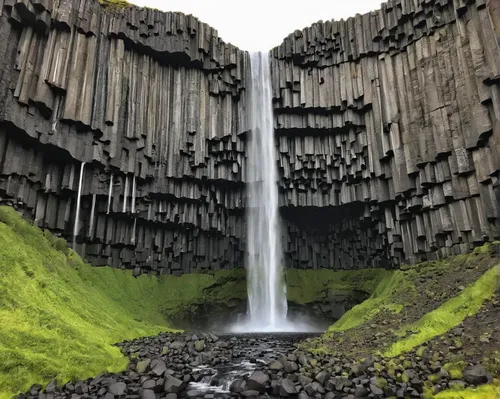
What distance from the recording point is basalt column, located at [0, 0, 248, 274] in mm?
22719

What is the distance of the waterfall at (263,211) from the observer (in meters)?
31.8

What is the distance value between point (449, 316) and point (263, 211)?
2025 centimetres

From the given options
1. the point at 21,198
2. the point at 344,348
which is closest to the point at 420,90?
the point at 344,348

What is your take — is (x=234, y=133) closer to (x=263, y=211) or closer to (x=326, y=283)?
(x=263, y=211)

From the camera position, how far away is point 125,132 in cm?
2791

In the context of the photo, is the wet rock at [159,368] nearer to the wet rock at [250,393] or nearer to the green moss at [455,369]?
the wet rock at [250,393]

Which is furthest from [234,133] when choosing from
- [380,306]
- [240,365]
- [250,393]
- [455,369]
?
[455,369]

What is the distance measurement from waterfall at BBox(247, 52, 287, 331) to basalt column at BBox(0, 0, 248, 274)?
3.70 ft

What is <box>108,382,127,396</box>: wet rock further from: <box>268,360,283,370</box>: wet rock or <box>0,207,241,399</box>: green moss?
<box>268,360,283,370</box>: wet rock

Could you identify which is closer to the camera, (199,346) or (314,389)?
(314,389)

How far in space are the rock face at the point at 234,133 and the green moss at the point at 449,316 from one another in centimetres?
696

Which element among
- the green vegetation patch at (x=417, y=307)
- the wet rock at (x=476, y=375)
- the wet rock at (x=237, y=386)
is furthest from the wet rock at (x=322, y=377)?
the wet rock at (x=476, y=375)

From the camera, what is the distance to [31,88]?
22500mm

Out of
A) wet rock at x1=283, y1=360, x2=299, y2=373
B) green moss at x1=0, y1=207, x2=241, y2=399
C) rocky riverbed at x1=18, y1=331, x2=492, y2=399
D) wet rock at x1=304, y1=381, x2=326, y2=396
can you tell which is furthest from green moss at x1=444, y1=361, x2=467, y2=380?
green moss at x1=0, y1=207, x2=241, y2=399
